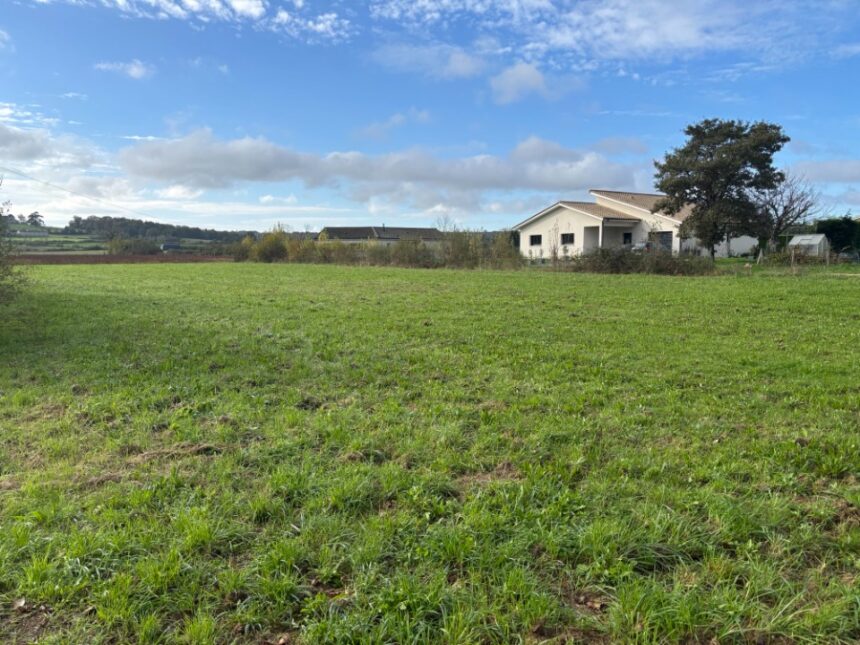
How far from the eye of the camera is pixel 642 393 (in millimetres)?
5062

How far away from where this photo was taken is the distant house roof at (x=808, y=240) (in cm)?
3134

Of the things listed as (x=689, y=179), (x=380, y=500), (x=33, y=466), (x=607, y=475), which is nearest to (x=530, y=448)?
(x=607, y=475)

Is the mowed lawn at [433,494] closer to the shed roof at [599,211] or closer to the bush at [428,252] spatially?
the bush at [428,252]

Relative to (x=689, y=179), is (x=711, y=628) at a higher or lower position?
lower

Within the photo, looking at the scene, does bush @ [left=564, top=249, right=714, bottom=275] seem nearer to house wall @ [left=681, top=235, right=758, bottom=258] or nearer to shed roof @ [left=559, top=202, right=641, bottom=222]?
shed roof @ [left=559, top=202, right=641, bottom=222]

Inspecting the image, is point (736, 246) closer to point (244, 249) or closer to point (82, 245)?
point (244, 249)

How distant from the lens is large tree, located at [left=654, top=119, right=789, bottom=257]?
2719 cm

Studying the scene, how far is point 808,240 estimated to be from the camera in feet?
105

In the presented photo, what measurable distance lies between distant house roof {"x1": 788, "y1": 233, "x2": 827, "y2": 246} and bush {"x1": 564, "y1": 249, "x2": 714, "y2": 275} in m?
15.7

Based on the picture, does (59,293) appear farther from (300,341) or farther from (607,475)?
(607,475)

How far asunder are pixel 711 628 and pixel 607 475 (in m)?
1.27

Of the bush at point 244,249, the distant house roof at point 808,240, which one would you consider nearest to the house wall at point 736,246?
the distant house roof at point 808,240

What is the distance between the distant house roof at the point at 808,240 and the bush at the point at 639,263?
15.7 metres

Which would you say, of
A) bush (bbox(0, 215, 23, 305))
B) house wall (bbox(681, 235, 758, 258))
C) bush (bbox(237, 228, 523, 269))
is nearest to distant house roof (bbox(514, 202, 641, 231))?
house wall (bbox(681, 235, 758, 258))
